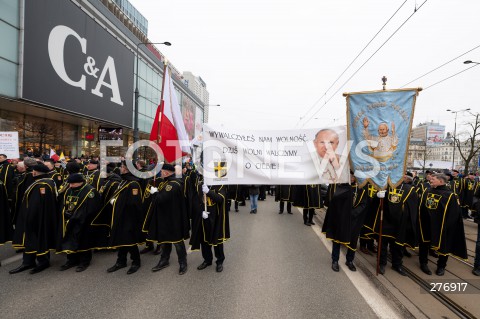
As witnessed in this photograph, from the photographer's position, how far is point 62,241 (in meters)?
4.64

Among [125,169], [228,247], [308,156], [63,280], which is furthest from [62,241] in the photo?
[308,156]

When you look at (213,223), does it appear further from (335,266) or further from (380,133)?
(380,133)

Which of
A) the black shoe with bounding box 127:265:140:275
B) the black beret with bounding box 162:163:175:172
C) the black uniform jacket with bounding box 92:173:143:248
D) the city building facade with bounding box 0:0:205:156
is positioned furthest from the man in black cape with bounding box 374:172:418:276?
the city building facade with bounding box 0:0:205:156

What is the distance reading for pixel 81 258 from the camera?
488 centimetres

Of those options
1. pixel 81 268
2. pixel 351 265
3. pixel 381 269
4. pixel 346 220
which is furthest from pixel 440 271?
pixel 81 268

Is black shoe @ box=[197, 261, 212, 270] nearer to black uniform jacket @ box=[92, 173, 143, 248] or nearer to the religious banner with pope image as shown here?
black uniform jacket @ box=[92, 173, 143, 248]

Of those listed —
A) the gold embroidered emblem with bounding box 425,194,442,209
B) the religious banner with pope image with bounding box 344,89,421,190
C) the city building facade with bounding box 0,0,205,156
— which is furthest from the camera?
the city building facade with bounding box 0,0,205,156

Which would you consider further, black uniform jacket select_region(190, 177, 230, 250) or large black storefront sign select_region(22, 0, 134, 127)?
large black storefront sign select_region(22, 0, 134, 127)

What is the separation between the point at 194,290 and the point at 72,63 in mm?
19439

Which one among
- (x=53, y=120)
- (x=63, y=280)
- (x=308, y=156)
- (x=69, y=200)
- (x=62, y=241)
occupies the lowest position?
(x=63, y=280)

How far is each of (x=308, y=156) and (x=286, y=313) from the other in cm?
247

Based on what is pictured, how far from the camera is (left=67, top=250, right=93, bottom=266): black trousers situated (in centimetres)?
483

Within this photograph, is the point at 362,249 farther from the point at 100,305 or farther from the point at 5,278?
the point at 5,278

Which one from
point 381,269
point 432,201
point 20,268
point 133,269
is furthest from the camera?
point 432,201
